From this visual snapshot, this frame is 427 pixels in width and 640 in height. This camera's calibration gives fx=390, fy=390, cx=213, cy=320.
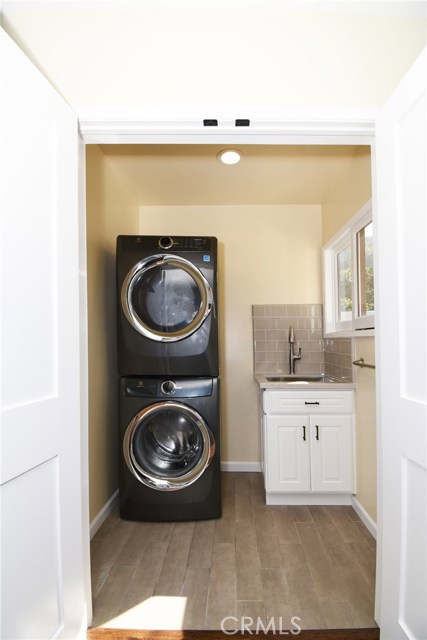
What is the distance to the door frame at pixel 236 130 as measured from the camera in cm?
147

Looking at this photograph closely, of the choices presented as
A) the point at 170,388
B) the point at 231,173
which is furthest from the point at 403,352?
the point at 231,173

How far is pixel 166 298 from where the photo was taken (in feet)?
8.24

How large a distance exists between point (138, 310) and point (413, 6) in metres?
1.96

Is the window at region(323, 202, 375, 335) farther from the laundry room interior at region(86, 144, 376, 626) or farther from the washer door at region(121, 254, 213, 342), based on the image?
the washer door at region(121, 254, 213, 342)

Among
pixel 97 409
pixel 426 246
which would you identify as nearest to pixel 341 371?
pixel 97 409

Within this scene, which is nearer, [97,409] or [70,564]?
[70,564]

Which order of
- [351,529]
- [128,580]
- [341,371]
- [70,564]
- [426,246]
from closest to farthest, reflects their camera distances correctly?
[426,246] < [70,564] < [128,580] < [351,529] < [341,371]

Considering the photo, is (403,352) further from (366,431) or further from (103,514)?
(103,514)

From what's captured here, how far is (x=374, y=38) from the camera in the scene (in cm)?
148

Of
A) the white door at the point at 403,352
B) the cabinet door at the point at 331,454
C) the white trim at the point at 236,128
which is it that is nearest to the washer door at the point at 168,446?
the cabinet door at the point at 331,454

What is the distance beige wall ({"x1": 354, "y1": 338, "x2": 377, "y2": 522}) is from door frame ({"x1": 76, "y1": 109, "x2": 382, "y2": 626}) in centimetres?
81

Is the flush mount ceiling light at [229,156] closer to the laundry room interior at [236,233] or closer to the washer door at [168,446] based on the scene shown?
the laundry room interior at [236,233]

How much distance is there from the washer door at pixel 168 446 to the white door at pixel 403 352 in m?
1.23

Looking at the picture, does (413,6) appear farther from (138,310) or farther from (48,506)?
(48,506)
